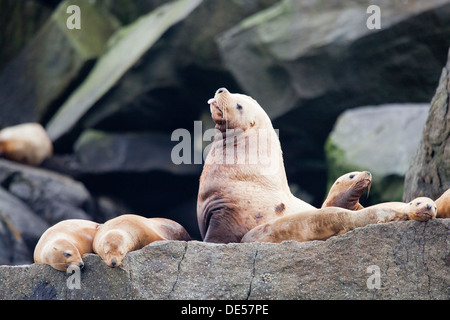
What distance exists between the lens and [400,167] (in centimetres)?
888

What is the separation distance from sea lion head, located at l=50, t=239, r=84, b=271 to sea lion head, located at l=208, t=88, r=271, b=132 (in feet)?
4.85

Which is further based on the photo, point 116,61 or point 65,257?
point 116,61

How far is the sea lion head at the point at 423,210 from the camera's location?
157 inches

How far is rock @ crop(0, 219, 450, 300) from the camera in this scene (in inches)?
157

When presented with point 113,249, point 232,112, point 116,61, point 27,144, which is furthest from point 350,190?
point 27,144

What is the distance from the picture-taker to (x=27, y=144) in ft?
40.8

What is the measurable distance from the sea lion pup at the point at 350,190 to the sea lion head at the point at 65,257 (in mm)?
1687

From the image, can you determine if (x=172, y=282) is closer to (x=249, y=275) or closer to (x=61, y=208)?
(x=249, y=275)

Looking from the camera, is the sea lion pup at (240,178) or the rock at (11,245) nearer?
the sea lion pup at (240,178)

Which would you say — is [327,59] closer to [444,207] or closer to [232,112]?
[232,112]

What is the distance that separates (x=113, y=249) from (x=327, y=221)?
48.3 inches

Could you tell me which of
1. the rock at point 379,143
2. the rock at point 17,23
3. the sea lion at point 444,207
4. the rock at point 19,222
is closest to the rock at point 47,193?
the rock at point 19,222

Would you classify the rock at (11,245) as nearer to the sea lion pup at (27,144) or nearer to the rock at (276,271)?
the sea lion pup at (27,144)

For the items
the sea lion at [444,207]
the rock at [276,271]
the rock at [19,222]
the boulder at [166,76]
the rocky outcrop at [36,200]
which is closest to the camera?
the rock at [276,271]
